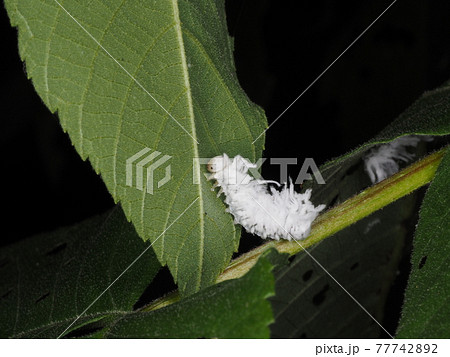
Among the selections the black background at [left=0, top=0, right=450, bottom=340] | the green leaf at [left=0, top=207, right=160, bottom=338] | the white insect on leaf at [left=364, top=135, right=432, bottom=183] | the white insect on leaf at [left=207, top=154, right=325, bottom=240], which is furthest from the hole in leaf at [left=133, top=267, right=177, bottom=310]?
the white insect on leaf at [left=364, top=135, right=432, bottom=183]

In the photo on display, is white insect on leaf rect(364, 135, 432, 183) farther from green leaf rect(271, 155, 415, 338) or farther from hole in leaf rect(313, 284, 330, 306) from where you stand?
hole in leaf rect(313, 284, 330, 306)

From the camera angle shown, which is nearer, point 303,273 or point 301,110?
point 303,273

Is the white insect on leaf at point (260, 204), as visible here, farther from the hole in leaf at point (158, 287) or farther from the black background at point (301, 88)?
the black background at point (301, 88)

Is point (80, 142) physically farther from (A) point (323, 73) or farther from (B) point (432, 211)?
(A) point (323, 73)

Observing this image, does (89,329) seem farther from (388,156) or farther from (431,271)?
(388,156)

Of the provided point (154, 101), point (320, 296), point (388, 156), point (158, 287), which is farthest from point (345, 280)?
point (154, 101)
